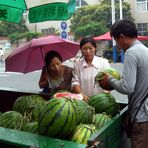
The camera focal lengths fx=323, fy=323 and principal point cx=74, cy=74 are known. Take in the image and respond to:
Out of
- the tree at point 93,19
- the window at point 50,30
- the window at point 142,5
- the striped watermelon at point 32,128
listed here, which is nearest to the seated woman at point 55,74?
the striped watermelon at point 32,128

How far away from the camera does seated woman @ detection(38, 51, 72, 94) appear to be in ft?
14.5

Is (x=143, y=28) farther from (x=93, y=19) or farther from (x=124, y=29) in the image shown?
(x=124, y=29)

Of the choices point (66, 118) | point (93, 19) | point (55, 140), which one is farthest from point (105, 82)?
point (93, 19)

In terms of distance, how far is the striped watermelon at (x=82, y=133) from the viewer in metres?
2.54

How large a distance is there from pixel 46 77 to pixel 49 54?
354mm

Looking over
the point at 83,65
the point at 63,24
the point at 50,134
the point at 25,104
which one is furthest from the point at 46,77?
the point at 63,24

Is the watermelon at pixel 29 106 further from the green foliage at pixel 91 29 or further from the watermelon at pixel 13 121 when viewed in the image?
the green foliage at pixel 91 29

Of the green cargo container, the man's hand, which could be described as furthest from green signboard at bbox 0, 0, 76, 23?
the green cargo container

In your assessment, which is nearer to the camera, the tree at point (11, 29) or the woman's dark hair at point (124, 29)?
the woman's dark hair at point (124, 29)

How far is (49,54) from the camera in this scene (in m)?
4.50

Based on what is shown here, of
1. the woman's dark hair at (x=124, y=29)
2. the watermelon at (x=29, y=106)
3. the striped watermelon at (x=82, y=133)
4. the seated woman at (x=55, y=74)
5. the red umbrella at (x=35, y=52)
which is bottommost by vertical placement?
the striped watermelon at (x=82, y=133)

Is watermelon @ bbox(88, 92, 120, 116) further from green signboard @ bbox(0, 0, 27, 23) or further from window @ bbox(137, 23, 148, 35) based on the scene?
window @ bbox(137, 23, 148, 35)

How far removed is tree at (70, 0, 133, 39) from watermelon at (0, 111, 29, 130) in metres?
38.5

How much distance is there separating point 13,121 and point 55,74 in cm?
175
